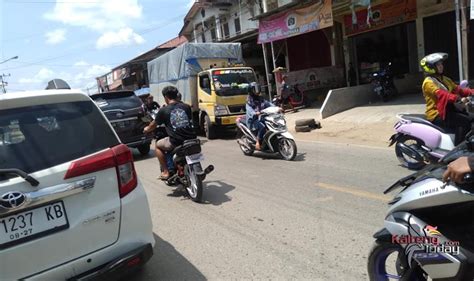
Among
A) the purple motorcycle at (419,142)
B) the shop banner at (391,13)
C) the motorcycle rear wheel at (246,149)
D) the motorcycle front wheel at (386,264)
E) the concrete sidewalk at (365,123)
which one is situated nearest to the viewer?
the motorcycle front wheel at (386,264)

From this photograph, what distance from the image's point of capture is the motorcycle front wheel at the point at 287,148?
8.58 m

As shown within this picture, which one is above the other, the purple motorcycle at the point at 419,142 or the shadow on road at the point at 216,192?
the purple motorcycle at the point at 419,142

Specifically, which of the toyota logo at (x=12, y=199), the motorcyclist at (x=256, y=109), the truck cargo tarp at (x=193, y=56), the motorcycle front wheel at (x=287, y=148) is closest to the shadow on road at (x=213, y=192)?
the motorcycle front wheel at (x=287, y=148)

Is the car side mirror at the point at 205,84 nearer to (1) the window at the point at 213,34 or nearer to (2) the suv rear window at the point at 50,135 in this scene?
(2) the suv rear window at the point at 50,135

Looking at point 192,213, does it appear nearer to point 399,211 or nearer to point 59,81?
point 59,81

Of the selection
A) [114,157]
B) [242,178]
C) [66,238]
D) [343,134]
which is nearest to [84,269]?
[66,238]

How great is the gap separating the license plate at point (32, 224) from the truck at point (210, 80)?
9732 millimetres

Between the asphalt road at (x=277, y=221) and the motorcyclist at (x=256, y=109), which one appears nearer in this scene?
the asphalt road at (x=277, y=221)

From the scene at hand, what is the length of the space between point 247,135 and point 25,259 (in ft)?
23.1

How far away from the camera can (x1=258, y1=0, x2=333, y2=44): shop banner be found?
1488 centimetres

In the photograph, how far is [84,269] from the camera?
3059mm

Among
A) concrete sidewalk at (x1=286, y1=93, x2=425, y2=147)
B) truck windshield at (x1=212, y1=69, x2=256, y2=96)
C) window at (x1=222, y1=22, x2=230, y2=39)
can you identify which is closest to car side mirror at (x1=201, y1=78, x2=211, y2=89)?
truck windshield at (x1=212, y1=69, x2=256, y2=96)

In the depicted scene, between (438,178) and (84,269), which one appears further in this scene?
(84,269)

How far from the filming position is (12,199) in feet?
9.12
